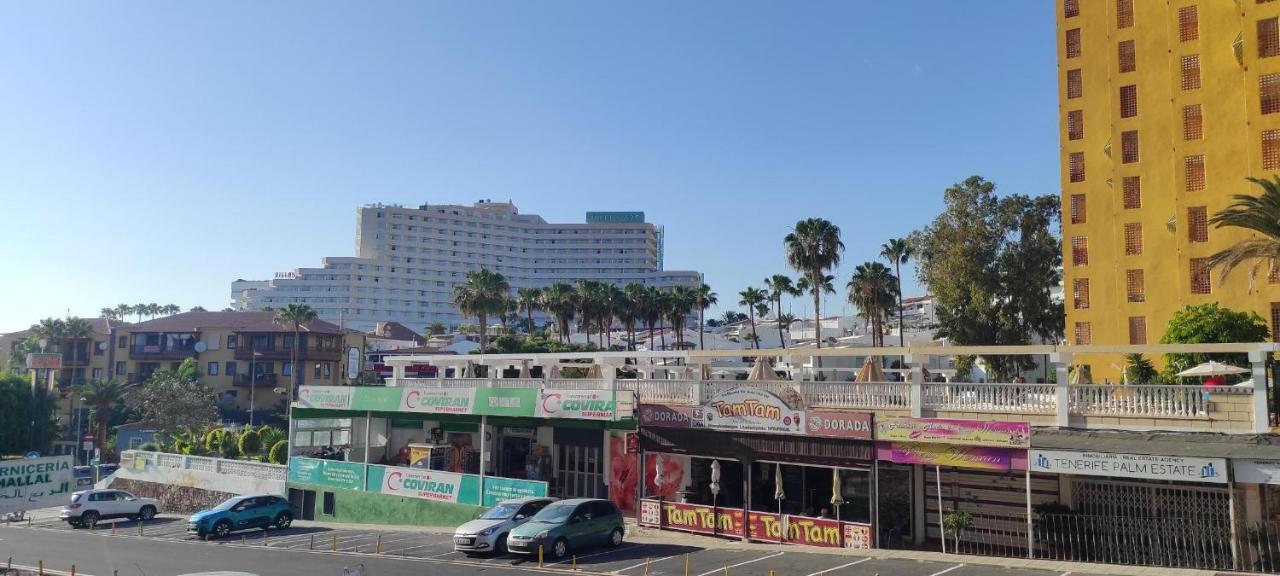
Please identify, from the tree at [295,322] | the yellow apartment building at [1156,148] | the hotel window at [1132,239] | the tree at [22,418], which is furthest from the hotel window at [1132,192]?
the tree at [22,418]

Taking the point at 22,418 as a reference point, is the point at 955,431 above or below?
above

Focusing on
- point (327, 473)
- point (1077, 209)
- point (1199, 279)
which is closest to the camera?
point (327, 473)

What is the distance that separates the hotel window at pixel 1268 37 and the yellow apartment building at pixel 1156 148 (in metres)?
0.04

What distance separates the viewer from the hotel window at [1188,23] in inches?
1614

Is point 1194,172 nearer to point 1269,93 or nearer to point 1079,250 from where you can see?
point 1269,93

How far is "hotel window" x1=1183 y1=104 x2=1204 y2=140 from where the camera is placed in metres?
40.0

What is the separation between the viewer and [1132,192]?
142ft

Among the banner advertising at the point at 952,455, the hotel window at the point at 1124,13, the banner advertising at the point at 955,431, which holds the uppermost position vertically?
the hotel window at the point at 1124,13

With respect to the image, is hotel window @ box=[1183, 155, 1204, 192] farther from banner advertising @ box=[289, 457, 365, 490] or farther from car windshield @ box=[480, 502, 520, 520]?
banner advertising @ box=[289, 457, 365, 490]

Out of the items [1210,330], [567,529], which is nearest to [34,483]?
[567,529]

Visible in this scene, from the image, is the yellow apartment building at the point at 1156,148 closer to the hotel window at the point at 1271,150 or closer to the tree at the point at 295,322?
the hotel window at the point at 1271,150

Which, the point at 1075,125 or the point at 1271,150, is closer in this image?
the point at 1271,150

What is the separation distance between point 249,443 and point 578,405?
99.6ft

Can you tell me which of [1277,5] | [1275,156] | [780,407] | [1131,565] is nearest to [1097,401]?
[1131,565]
